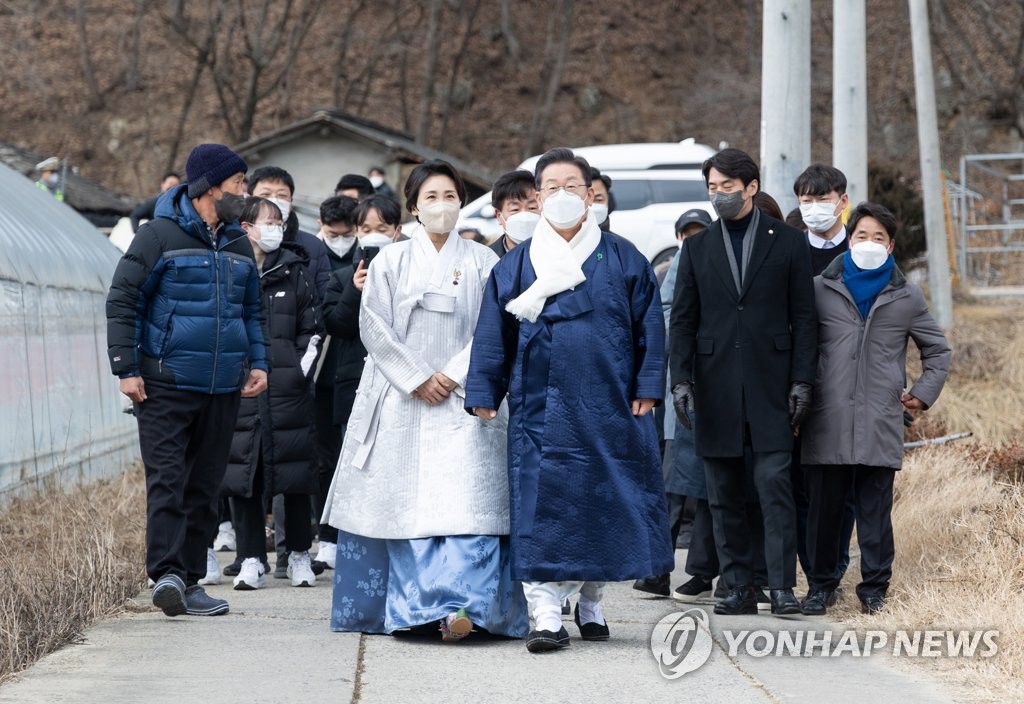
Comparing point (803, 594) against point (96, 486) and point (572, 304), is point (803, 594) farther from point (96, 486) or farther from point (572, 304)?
point (96, 486)

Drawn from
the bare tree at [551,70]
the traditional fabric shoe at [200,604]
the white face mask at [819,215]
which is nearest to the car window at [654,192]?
the white face mask at [819,215]

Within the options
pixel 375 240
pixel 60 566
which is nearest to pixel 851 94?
pixel 375 240

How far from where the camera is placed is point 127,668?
5.59 meters

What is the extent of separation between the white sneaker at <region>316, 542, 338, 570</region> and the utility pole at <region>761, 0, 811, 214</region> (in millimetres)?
3858

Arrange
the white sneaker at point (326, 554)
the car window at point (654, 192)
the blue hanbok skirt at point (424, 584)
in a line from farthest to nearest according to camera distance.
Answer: the car window at point (654, 192) → the white sneaker at point (326, 554) → the blue hanbok skirt at point (424, 584)

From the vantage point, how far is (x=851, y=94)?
13867 millimetres

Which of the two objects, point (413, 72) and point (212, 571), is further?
point (413, 72)

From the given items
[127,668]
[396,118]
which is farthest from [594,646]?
[396,118]

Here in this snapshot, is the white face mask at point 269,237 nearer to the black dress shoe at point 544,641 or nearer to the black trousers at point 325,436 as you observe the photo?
the black trousers at point 325,436

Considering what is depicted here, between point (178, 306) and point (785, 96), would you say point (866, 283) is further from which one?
point (785, 96)

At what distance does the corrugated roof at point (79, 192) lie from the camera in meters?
24.2

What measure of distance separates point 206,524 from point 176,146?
1346 inches

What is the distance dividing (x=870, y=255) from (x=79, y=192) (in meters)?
19.7

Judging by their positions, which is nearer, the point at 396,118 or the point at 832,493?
the point at 832,493
